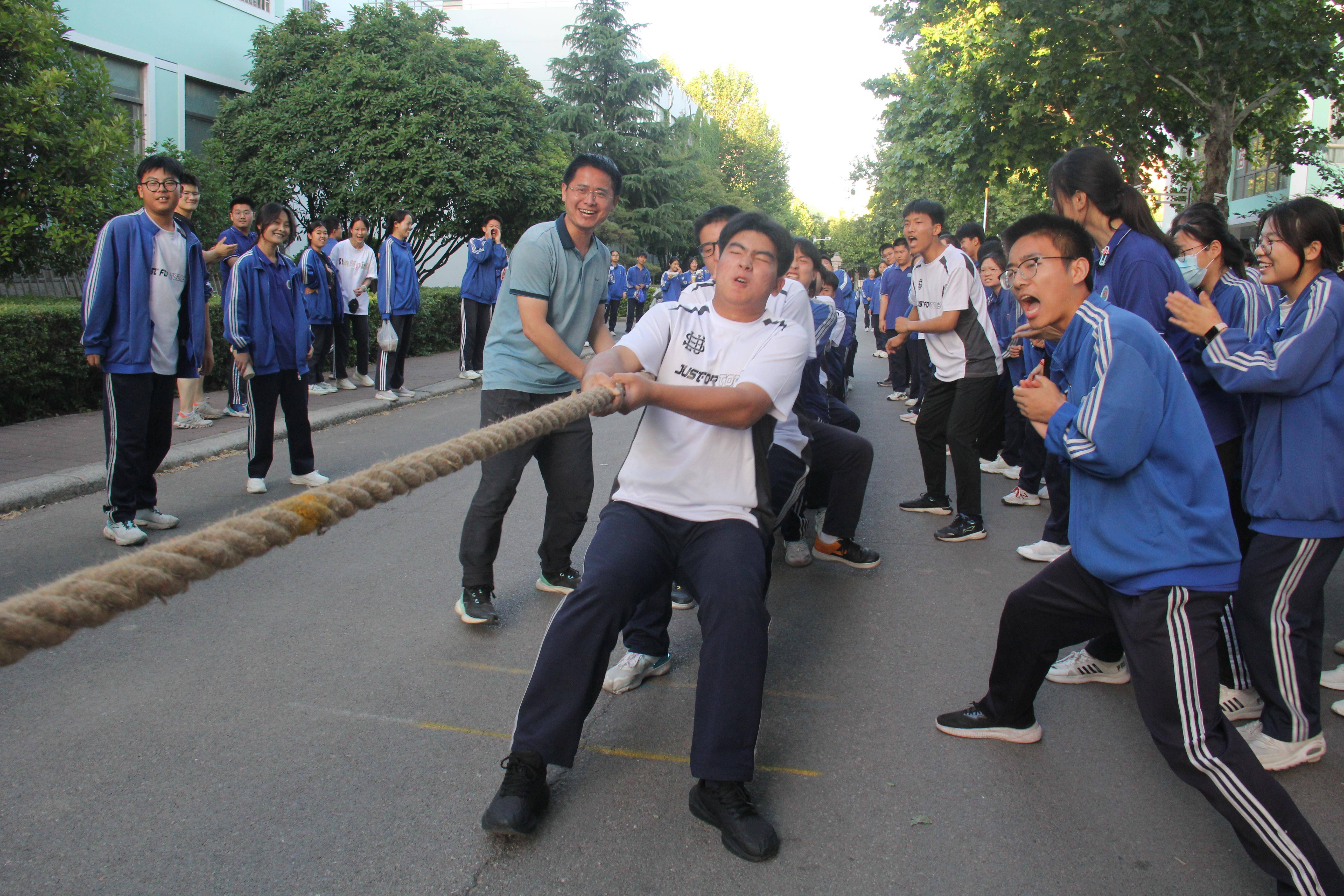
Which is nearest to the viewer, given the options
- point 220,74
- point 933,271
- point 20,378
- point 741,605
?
point 741,605

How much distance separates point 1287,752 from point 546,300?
310 centimetres

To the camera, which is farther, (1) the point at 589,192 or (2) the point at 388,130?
(2) the point at 388,130

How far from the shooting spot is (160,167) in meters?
5.19

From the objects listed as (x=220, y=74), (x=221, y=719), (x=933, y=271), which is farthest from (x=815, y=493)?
(x=220, y=74)

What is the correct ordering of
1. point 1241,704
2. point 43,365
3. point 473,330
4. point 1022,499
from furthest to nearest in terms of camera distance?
point 473,330, point 43,365, point 1022,499, point 1241,704

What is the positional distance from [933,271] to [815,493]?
5.96 ft

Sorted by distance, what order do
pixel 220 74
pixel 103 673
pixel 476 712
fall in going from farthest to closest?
pixel 220 74, pixel 103 673, pixel 476 712

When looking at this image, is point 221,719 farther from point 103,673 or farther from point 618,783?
point 618,783

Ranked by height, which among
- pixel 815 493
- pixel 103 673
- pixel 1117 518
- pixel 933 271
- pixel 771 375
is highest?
pixel 933 271

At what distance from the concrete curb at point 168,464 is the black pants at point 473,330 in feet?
5.26

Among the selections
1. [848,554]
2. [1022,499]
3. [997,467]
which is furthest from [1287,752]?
[997,467]

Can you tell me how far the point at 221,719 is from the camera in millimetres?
3217

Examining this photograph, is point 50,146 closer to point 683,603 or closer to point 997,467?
point 683,603

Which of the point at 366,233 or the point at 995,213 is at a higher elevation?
the point at 995,213
